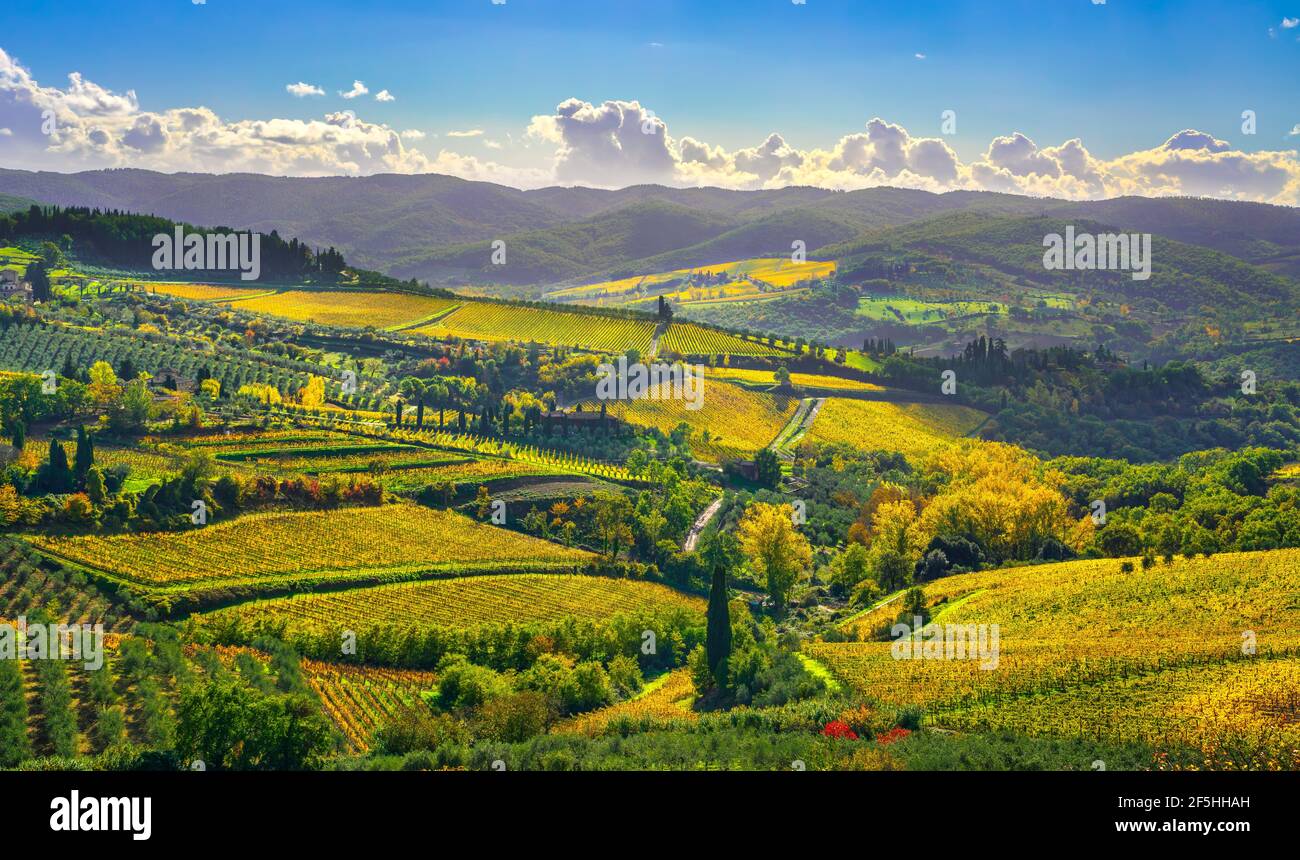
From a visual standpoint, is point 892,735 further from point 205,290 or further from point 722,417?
point 205,290

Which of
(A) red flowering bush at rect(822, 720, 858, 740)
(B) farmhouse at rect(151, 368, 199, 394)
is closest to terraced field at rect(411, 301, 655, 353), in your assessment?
(B) farmhouse at rect(151, 368, 199, 394)

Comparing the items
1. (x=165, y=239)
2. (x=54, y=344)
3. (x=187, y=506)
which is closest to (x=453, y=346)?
(x=54, y=344)

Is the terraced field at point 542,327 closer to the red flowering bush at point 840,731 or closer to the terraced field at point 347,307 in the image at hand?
the terraced field at point 347,307

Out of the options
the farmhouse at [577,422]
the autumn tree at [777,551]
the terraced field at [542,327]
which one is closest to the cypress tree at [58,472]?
the autumn tree at [777,551]

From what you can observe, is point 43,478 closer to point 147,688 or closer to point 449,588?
point 449,588

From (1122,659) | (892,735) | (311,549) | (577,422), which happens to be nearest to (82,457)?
(311,549)

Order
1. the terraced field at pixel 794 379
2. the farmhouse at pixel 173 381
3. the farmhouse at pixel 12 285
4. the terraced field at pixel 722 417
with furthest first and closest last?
the terraced field at pixel 794 379, the farmhouse at pixel 12 285, the terraced field at pixel 722 417, the farmhouse at pixel 173 381
